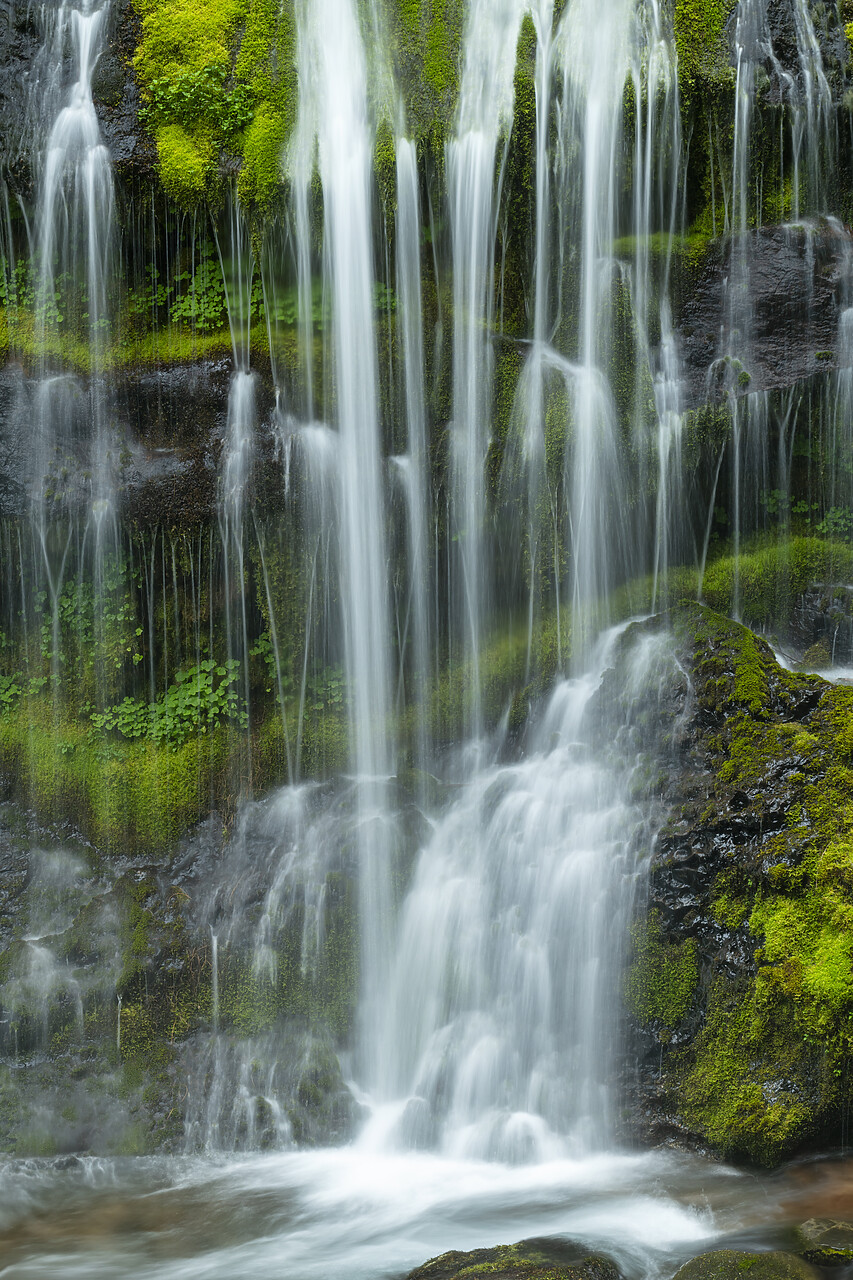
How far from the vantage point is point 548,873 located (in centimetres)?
728

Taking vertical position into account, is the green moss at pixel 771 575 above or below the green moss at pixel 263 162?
below

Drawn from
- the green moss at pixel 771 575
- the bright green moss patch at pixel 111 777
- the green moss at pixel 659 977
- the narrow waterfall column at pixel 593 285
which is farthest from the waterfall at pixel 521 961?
the bright green moss patch at pixel 111 777

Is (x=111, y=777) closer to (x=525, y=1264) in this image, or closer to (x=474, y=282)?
(x=474, y=282)

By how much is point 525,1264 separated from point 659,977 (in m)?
2.16

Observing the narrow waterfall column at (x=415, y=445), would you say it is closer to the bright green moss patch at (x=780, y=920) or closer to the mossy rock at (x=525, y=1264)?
the bright green moss patch at (x=780, y=920)

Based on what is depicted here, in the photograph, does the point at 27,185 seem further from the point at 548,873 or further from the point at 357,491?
the point at 548,873

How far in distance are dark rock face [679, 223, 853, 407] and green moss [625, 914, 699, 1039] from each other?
4922mm

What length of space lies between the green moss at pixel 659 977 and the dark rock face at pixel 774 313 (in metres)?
4.92

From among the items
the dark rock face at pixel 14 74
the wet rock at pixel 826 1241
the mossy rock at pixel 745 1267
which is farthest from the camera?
the dark rock face at pixel 14 74

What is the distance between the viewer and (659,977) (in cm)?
655

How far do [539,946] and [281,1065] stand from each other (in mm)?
2204

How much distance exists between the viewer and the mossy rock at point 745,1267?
4.52 meters

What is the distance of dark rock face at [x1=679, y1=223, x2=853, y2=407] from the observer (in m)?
9.05

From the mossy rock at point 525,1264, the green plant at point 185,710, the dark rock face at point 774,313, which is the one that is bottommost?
the mossy rock at point 525,1264
